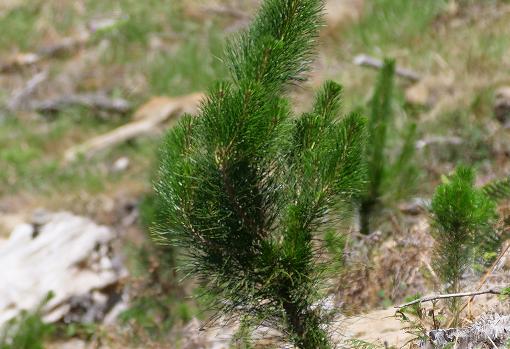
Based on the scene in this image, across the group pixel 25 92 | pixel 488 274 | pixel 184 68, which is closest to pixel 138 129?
pixel 184 68

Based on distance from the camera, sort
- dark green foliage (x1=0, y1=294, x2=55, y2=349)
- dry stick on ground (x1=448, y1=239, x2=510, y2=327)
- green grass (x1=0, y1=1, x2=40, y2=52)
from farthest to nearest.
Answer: green grass (x1=0, y1=1, x2=40, y2=52) → dark green foliage (x1=0, y1=294, x2=55, y2=349) → dry stick on ground (x1=448, y1=239, x2=510, y2=327)

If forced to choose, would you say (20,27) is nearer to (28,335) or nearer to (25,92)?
(25,92)

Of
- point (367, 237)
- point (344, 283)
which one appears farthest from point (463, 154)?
point (344, 283)

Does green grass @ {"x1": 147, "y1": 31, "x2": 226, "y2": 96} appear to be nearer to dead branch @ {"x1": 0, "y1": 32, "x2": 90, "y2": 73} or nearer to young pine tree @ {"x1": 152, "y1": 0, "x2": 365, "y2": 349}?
dead branch @ {"x1": 0, "y1": 32, "x2": 90, "y2": 73}

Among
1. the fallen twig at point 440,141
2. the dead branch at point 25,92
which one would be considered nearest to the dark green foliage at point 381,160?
the fallen twig at point 440,141

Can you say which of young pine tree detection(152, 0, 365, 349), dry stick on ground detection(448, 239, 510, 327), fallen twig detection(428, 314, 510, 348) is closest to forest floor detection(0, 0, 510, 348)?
dry stick on ground detection(448, 239, 510, 327)
